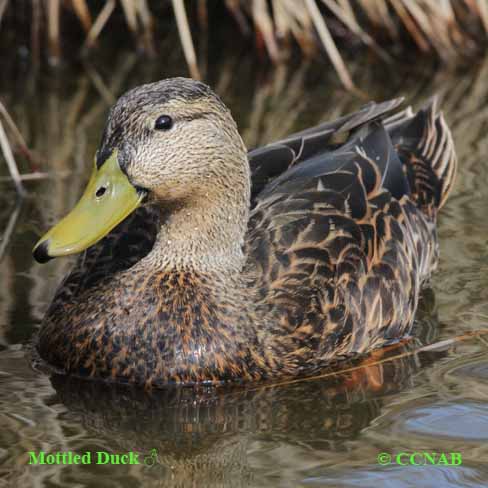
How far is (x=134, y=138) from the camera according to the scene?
16.9 ft

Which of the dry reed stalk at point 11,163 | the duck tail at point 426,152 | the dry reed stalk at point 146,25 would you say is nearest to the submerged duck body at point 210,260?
the duck tail at point 426,152

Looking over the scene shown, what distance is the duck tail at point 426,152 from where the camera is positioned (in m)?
7.04

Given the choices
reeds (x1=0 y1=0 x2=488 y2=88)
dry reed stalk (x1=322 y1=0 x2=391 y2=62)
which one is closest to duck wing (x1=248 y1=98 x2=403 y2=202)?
reeds (x1=0 y1=0 x2=488 y2=88)

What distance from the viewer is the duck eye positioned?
5.20 meters

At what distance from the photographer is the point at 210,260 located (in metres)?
5.62

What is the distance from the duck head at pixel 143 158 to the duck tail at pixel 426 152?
194 centimetres

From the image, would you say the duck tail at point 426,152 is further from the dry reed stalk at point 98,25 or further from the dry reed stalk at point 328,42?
the dry reed stalk at point 98,25

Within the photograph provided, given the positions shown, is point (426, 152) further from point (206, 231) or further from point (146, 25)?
point (146, 25)

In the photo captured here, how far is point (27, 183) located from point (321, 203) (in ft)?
8.80

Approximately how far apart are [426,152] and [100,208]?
2714mm

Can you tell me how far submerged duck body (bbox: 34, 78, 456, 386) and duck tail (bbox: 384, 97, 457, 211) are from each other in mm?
800

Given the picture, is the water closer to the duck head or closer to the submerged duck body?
the submerged duck body

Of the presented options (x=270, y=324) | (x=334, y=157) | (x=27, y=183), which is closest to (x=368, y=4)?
(x=27, y=183)

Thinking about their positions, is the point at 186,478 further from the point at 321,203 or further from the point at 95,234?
the point at 321,203
